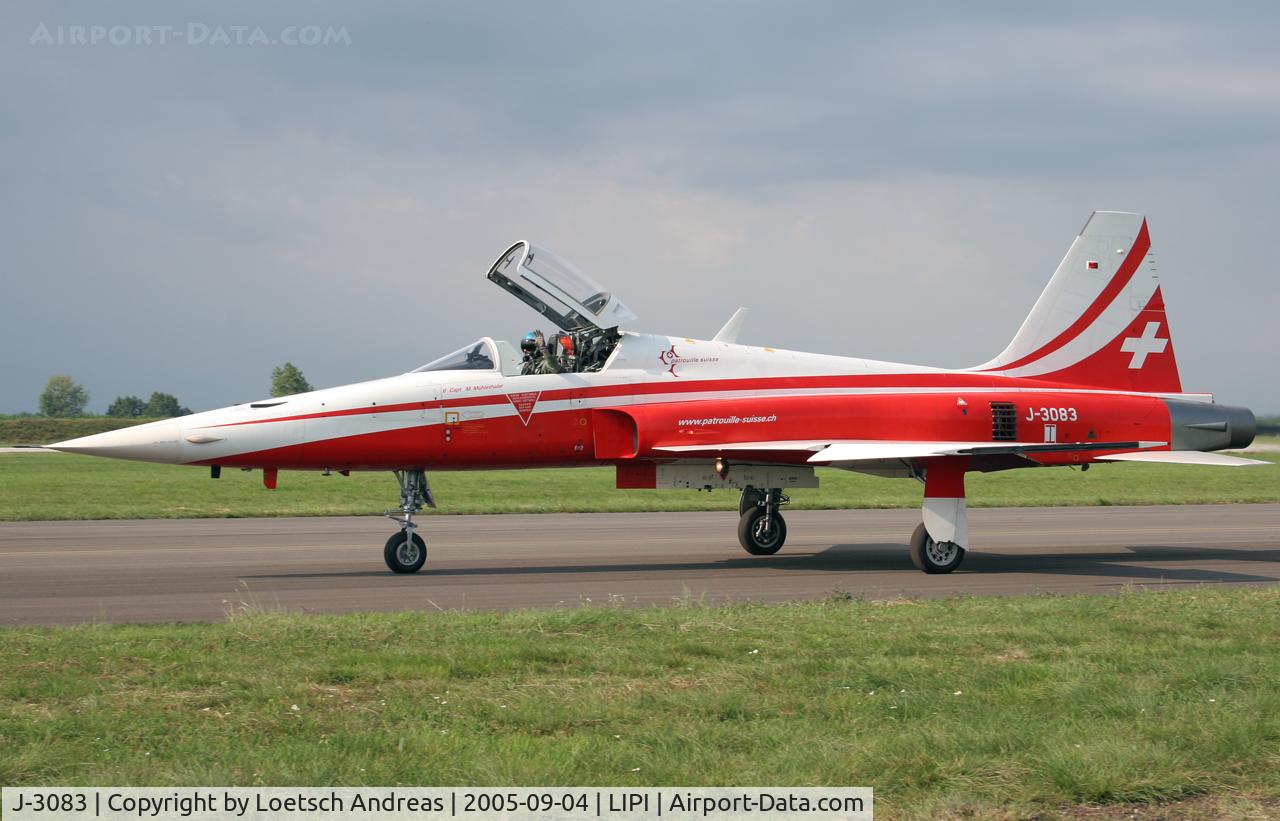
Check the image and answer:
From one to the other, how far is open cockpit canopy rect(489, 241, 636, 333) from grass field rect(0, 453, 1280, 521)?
35.3 feet

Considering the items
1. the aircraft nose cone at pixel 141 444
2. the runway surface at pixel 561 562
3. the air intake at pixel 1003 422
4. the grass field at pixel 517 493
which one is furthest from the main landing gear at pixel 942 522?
the grass field at pixel 517 493

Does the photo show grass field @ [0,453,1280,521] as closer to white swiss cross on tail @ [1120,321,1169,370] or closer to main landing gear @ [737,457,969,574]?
white swiss cross on tail @ [1120,321,1169,370]

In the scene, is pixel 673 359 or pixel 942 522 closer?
pixel 942 522

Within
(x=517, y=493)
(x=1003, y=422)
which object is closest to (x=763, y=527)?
(x=1003, y=422)

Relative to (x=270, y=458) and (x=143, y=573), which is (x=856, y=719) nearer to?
(x=270, y=458)

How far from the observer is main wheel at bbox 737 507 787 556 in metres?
16.9

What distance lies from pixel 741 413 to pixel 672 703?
29.0ft

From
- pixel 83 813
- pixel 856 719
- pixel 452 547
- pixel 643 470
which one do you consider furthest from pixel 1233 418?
pixel 83 813

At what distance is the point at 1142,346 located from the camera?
1753cm

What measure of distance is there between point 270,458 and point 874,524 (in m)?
12.4

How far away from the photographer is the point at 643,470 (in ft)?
50.2

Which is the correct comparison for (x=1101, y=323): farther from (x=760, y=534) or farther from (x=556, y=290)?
(x=556, y=290)

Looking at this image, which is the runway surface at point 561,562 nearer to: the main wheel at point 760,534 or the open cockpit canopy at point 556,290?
the main wheel at point 760,534

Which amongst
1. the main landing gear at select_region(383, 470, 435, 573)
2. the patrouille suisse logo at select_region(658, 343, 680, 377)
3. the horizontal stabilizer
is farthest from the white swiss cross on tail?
the main landing gear at select_region(383, 470, 435, 573)
